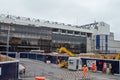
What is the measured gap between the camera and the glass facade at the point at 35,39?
10050 cm

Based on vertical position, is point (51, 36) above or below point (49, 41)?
above

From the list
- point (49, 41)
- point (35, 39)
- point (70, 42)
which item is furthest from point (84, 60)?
point (70, 42)

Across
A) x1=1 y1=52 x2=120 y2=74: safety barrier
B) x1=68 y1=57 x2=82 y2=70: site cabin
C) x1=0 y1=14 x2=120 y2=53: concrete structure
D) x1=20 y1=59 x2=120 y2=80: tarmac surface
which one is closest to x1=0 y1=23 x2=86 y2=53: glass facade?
x1=0 y1=14 x2=120 y2=53: concrete structure

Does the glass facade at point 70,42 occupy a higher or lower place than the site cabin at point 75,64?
higher

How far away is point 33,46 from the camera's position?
10831 centimetres

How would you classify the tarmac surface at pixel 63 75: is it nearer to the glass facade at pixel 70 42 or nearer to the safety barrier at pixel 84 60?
the safety barrier at pixel 84 60

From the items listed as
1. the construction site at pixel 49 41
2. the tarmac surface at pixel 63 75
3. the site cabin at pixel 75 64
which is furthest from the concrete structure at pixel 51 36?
the tarmac surface at pixel 63 75

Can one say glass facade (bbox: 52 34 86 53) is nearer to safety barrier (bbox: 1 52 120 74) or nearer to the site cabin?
safety barrier (bbox: 1 52 120 74)

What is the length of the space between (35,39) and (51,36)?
Answer: 1034cm

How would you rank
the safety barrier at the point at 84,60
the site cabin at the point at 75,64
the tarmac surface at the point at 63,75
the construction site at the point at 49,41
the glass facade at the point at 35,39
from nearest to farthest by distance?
the tarmac surface at the point at 63,75, the safety barrier at the point at 84,60, the site cabin at the point at 75,64, the construction site at the point at 49,41, the glass facade at the point at 35,39

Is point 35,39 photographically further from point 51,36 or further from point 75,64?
point 75,64

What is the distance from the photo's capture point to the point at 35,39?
10900 centimetres

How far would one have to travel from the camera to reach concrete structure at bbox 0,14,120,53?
102m

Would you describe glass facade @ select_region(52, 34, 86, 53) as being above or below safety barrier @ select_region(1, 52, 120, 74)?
above
